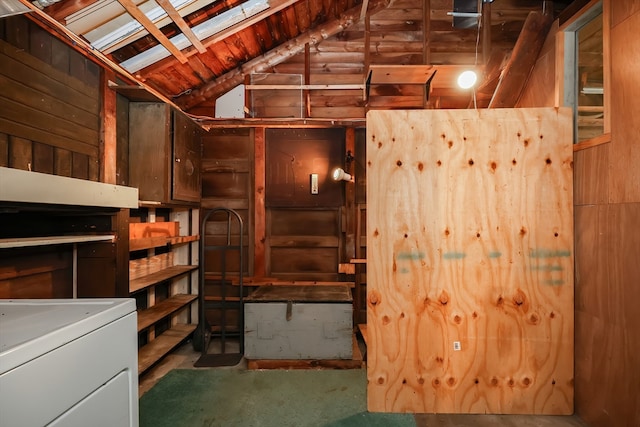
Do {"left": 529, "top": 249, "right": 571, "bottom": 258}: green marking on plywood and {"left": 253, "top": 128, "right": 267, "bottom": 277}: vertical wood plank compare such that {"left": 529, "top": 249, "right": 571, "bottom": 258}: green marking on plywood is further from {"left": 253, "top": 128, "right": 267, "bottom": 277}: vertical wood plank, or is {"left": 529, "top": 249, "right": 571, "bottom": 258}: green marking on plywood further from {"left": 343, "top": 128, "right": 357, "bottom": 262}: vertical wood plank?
{"left": 253, "top": 128, "right": 267, "bottom": 277}: vertical wood plank

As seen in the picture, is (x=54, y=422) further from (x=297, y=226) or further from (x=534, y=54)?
(x=534, y=54)

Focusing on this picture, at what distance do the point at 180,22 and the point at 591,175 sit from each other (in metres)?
2.79

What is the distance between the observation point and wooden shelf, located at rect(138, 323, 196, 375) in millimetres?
2581

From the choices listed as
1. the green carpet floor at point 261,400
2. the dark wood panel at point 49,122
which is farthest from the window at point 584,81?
the dark wood panel at point 49,122

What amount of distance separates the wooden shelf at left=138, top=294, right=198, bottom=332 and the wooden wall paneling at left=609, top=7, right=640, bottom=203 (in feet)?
10.4

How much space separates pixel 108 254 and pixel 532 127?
2.77m

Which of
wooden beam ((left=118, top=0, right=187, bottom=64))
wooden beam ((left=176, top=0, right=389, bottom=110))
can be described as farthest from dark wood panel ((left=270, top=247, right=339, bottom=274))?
wooden beam ((left=118, top=0, right=187, bottom=64))

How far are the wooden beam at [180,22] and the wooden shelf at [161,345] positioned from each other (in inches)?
99.6

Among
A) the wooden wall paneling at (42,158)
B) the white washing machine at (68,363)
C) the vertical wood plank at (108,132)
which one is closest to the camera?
the white washing machine at (68,363)

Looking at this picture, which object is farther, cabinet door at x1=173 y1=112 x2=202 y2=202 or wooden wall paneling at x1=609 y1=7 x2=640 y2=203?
cabinet door at x1=173 y1=112 x2=202 y2=202

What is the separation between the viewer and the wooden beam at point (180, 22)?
203cm

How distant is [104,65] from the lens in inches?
89.6

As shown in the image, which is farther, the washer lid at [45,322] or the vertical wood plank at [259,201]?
the vertical wood plank at [259,201]

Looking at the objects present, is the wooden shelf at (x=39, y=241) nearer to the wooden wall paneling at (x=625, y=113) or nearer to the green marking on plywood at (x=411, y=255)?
the green marking on plywood at (x=411, y=255)
